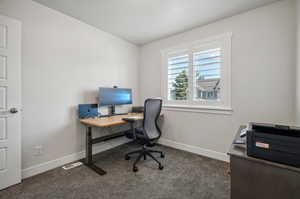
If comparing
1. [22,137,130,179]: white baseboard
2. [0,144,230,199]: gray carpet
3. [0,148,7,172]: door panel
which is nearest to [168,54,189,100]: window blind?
[0,144,230,199]: gray carpet

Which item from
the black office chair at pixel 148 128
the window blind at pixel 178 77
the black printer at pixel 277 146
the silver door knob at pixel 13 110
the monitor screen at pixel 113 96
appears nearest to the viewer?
the black printer at pixel 277 146

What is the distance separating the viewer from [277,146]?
0.92 meters

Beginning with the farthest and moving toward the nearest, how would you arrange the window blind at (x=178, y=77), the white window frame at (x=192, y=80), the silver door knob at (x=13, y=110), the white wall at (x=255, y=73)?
1. the window blind at (x=178, y=77)
2. the white window frame at (x=192, y=80)
3. the white wall at (x=255, y=73)
4. the silver door knob at (x=13, y=110)

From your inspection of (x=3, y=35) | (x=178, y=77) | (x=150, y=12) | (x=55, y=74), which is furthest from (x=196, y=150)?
(x=3, y=35)

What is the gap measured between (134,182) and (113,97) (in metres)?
1.62

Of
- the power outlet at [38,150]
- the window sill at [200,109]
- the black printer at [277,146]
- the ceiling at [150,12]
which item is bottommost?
the power outlet at [38,150]

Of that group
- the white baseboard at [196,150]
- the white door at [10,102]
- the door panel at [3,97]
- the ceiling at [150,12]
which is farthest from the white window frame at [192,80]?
the door panel at [3,97]

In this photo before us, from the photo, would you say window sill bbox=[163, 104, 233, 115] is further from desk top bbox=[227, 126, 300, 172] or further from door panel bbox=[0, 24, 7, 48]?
door panel bbox=[0, 24, 7, 48]

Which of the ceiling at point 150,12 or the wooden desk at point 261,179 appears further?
the ceiling at point 150,12

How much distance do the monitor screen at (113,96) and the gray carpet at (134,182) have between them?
111cm

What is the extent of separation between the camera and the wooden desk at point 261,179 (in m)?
0.88

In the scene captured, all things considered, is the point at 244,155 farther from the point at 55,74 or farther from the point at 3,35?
the point at 3,35

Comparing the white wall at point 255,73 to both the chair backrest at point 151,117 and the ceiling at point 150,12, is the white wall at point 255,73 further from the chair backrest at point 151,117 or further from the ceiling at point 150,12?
the chair backrest at point 151,117

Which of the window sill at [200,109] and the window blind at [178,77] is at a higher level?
the window blind at [178,77]
